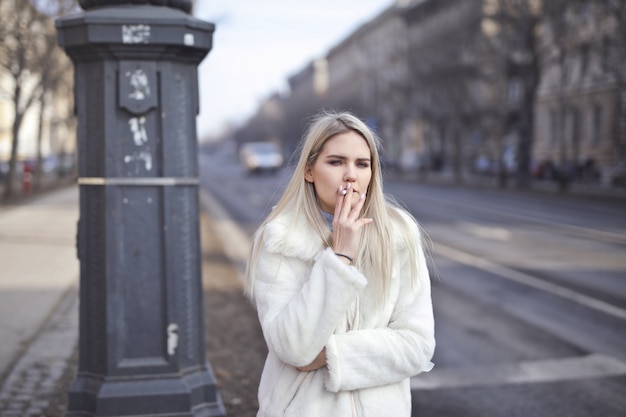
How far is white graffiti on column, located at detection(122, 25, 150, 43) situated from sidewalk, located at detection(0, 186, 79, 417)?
92.6 inches

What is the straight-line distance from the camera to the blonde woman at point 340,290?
216cm

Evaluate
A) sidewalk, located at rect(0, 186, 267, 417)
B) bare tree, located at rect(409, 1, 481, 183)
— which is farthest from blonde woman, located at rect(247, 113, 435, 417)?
bare tree, located at rect(409, 1, 481, 183)

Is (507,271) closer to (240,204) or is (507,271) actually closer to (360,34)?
(240,204)

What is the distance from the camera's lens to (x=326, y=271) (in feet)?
7.06

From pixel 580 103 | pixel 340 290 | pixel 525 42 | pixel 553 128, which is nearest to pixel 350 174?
pixel 340 290

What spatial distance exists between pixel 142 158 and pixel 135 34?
0.61m

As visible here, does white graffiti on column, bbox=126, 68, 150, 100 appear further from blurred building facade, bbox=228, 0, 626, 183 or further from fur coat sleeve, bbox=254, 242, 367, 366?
blurred building facade, bbox=228, 0, 626, 183

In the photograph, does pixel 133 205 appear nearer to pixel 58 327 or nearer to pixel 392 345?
pixel 392 345

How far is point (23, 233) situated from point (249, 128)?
129174mm

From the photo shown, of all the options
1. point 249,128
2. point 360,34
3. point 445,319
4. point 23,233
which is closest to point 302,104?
point 360,34

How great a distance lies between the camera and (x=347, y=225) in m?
2.18

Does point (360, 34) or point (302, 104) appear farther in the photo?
point (302, 104)

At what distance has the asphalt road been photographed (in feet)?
17.9

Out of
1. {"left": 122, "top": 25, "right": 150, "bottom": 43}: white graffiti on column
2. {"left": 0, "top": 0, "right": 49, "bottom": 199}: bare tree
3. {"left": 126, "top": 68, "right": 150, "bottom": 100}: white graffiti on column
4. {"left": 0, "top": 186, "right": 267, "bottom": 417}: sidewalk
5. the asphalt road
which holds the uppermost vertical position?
{"left": 0, "top": 0, "right": 49, "bottom": 199}: bare tree
